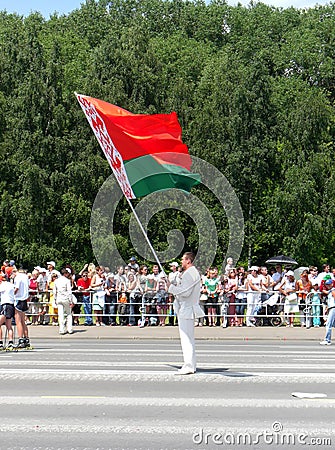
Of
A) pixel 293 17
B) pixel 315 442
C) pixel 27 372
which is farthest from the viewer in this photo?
pixel 293 17

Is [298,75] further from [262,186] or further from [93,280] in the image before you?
[93,280]

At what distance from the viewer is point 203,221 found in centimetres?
4778

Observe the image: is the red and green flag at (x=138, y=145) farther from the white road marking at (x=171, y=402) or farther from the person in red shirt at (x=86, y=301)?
the white road marking at (x=171, y=402)

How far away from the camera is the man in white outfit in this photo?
43.5 ft

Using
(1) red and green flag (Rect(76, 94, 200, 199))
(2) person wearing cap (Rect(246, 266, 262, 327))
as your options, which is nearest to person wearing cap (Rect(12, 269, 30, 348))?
(1) red and green flag (Rect(76, 94, 200, 199))

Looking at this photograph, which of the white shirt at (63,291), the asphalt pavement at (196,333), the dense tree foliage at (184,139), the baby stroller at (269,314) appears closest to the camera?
the asphalt pavement at (196,333)

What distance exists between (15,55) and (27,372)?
137 ft

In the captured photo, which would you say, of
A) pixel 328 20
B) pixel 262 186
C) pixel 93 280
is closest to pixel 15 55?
pixel 262 186

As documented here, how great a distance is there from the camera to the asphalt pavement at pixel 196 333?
22.3m

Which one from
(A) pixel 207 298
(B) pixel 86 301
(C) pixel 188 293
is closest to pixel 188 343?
(C) pixel 188 293

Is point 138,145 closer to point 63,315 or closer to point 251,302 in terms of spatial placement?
point 63,315

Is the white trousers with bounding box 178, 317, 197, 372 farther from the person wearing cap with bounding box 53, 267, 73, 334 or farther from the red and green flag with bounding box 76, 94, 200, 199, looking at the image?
the person wearing cap with bounding box 53, 267, 73, 334

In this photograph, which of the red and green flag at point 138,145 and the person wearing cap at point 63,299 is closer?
the red and green flag at point 138,145

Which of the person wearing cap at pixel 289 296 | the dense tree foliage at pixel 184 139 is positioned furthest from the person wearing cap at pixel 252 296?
the dense tree foliage at pixel 184 139
